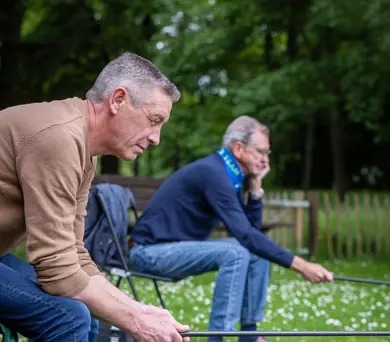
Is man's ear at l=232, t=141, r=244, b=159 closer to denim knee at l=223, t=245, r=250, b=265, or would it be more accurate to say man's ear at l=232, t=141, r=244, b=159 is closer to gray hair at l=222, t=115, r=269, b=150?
gray hair at l=222, t=115, r=269, b=150

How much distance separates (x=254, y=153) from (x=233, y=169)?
0.19 metres

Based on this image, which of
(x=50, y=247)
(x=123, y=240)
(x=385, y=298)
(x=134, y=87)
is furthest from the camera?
(x=385, y=298)

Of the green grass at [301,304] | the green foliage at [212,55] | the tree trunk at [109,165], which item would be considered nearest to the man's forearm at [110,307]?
the green grass at [301,304]

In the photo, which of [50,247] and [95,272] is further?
[95,272]

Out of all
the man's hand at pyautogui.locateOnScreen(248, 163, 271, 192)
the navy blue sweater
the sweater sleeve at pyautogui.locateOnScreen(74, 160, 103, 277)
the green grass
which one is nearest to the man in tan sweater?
the sweater sleeve at pyautogui.locateOnScreen(74, 160, 103, 277)

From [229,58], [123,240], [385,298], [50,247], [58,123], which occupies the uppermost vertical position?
[229,58]

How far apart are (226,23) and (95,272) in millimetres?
13974

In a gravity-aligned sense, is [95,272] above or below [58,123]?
below

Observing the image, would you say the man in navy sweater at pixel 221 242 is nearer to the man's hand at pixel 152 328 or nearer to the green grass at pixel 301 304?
the green grass at pixel 301 304

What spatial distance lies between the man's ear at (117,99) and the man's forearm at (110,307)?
651 mm

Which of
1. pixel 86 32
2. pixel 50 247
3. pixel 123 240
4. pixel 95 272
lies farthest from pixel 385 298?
pixel 86 32

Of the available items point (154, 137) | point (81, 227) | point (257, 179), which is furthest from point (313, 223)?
point (154, 137)

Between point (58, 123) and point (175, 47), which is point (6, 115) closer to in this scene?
point (58, 123)

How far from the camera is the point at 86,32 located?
15234mm
